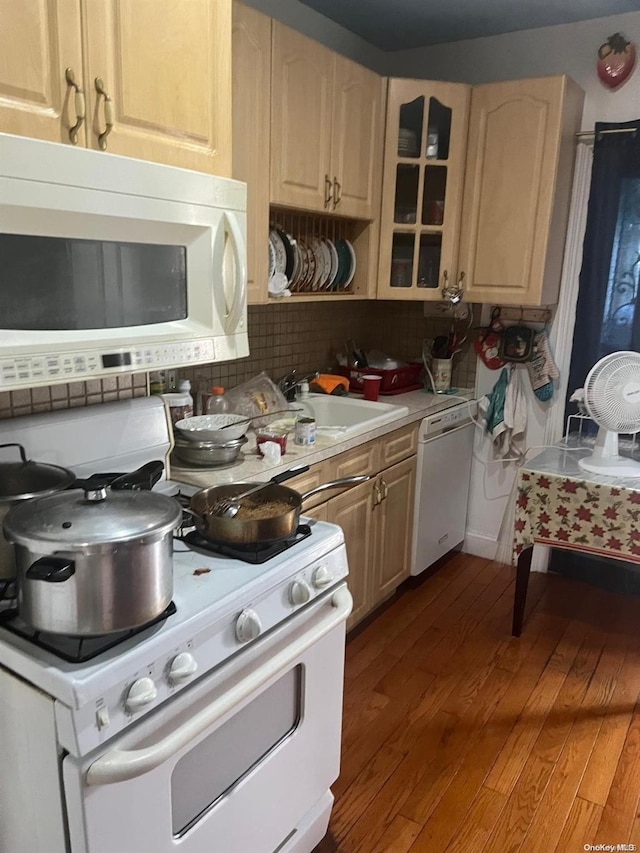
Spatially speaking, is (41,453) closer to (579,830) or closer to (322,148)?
(322,148)

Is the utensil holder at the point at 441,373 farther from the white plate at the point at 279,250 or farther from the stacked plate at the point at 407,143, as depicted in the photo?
the white plate at the point at 279,250

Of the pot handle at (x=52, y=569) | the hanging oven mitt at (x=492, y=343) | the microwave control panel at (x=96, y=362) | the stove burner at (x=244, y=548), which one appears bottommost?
the stove burner at (x=244, y=548)

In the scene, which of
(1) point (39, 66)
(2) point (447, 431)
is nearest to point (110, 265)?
(1) point (39, 66)

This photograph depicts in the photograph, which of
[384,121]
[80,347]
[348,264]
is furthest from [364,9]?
[80,347]

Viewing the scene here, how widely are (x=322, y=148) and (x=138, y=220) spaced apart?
1294 mm

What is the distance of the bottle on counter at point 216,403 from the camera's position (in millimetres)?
2307

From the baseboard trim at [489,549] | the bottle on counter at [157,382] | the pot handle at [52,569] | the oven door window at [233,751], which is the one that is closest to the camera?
the pot handle at [52,569]

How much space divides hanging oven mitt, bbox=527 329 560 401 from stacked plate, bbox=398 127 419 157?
3.36ft

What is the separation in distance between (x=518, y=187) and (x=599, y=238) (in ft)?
1.48

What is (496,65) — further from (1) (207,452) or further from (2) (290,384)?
(1) (207,452)

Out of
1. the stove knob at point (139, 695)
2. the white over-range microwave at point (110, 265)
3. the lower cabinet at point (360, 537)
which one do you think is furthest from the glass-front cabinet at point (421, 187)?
the stove knob at point (139, 695)

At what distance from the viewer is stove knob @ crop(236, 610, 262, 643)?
4.01 feet

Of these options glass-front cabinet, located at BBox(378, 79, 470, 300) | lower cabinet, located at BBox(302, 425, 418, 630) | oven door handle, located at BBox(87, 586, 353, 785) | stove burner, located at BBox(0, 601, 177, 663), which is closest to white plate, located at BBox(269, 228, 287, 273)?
glass-front cabinet, located at BBox(378, 79, 470, 300)

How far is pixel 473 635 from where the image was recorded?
2680mm
